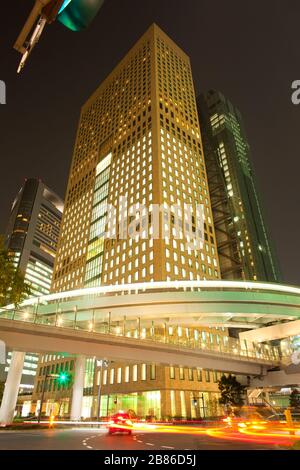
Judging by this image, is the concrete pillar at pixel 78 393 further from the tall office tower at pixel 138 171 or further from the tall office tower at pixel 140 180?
the tall office tower at pixel 138 171

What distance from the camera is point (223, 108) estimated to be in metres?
161

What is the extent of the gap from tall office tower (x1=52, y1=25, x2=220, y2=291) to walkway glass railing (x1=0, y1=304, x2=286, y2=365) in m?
23.5

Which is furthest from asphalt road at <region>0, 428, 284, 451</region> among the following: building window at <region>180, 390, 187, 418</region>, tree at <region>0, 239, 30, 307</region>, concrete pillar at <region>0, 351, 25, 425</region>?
building window at <region>180, 390, 187, 418</region>

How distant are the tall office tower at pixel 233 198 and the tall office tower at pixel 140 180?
29311 millimetres

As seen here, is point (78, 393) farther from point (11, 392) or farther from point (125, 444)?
point (125, 444)

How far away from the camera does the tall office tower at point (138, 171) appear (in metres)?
81.1

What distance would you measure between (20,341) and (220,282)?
28867mm

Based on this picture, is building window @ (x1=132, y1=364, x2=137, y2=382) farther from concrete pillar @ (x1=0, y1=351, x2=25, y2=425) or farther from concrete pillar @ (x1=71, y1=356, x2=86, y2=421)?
concrete pillar @ (x1=0, y1=351, x2=25, y2=425)

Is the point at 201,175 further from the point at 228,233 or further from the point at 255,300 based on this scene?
the point at 255,300

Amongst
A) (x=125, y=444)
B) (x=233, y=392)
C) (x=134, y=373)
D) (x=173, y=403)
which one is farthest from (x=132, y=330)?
(x=125, y=444)

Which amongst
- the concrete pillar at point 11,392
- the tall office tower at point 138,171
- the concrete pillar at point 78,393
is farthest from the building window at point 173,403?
the concrete pillar at point 11,392

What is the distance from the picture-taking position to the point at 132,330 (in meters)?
46.8

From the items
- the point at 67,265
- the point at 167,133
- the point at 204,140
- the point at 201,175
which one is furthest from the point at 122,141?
the point at 204,140

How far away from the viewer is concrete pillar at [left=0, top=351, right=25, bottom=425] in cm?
3453
